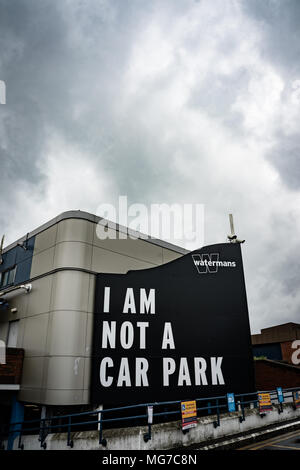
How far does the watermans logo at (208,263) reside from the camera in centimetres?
1795

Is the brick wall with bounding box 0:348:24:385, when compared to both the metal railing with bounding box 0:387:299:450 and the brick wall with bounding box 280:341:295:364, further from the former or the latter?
the brick wall with bounding box 280:341:295:364

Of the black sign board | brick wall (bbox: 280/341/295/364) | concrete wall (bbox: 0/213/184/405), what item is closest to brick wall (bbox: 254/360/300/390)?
brick wall (bbox: 280/341/295/364)

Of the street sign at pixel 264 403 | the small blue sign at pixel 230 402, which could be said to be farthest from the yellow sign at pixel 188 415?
the street sign at pixel 264 403

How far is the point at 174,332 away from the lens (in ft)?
53.7

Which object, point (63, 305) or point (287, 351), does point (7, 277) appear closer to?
point (63, 305)

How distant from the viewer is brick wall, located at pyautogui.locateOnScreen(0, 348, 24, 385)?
1554cm

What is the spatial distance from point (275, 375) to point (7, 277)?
69.5ft

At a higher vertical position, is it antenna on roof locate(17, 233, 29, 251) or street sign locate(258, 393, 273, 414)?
antenna on roof locate(17, 233, 29, 251)

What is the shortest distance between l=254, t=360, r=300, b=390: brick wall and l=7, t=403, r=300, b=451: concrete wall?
12384 mm

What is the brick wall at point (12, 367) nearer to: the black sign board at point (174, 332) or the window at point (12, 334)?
the window at point (12, 334)

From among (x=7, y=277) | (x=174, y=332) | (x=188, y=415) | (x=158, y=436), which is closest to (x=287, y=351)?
(x=174, y=332)

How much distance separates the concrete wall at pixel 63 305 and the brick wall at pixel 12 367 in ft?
1.07
